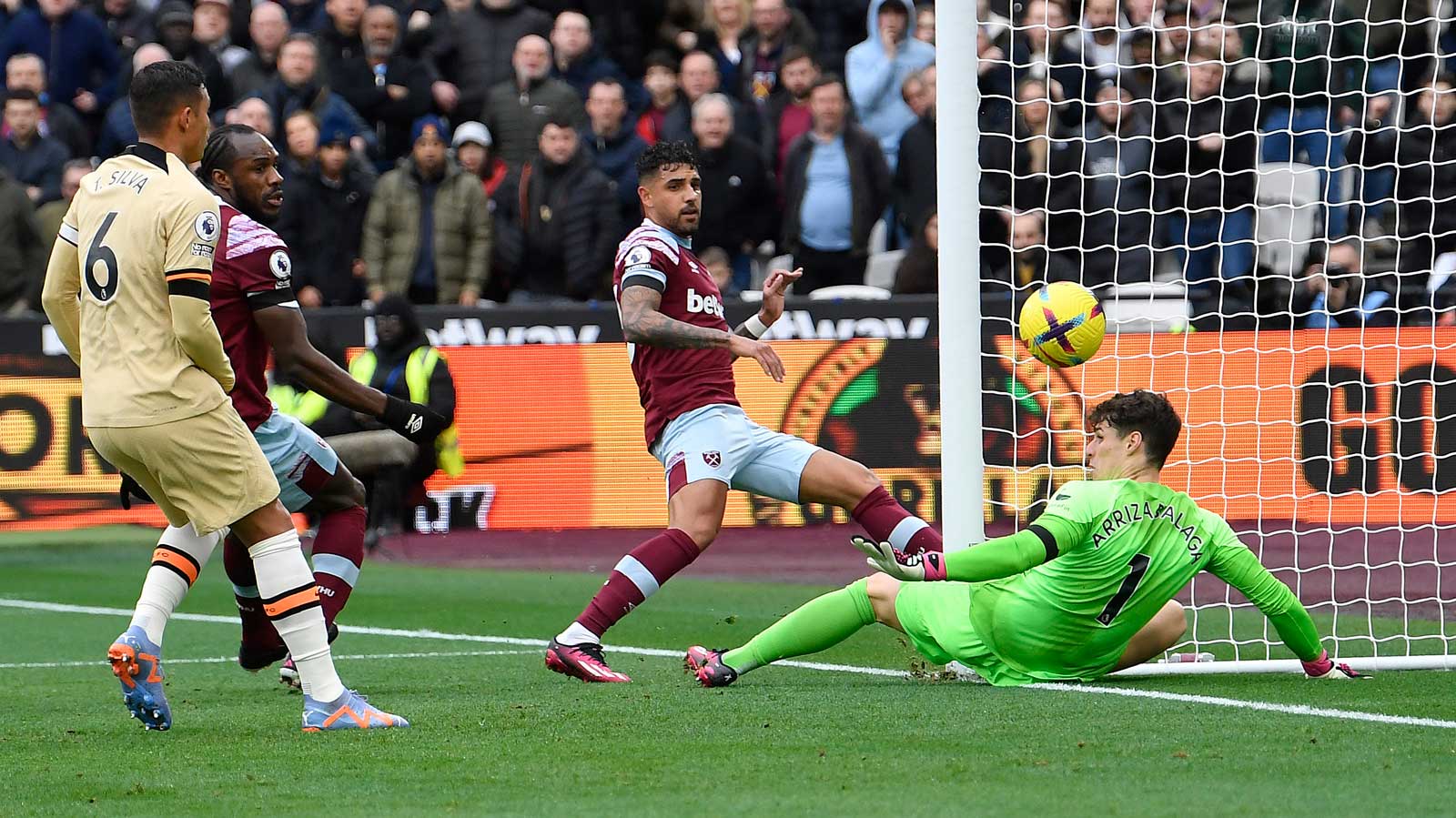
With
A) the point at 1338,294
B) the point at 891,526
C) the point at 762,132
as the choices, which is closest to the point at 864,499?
the point at 891,526

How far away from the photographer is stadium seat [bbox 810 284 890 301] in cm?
1427

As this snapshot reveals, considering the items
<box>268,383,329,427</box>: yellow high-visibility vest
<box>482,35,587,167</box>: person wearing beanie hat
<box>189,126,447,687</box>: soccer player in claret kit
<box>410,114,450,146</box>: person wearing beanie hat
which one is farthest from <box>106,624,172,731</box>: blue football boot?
<box>482,35,587,167</box>: person wearing beanie hat

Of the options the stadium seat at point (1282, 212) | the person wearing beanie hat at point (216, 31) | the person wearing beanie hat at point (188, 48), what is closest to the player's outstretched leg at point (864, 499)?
the stadium seat at point (1282, 212)

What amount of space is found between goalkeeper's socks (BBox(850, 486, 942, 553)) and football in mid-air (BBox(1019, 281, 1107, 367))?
32.3 inches

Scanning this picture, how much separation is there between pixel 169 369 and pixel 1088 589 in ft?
10.3

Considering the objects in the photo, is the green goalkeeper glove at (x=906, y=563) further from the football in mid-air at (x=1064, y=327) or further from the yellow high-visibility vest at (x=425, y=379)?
the yellow high-visibility vest at (x=425, y=379)

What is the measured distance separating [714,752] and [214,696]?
2670mm

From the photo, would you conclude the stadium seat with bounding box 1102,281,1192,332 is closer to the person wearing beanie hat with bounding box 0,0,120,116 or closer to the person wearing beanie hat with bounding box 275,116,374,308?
the person wearing beanie hat with bounding box 275,116,374,308

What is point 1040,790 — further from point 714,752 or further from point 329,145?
point 329,145

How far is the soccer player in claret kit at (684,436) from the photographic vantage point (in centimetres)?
773

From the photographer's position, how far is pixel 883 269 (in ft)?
51.4

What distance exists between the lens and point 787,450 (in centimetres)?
797

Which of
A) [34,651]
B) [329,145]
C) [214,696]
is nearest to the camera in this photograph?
[214,696]

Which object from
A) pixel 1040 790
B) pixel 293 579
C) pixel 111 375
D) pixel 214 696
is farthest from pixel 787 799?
pixel 214 696
